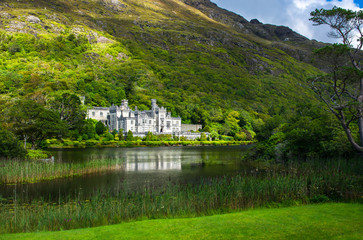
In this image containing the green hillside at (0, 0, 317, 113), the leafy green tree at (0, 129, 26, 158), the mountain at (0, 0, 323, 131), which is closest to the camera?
the leafy green tree at (0, 129, 26, 158)

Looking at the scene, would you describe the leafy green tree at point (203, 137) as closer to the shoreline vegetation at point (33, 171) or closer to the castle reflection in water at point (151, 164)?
the castle reflection in water at point (151, 164)

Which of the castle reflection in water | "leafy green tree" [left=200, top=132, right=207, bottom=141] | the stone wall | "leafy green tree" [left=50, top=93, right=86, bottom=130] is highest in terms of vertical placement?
"leafy green tree" [left=50, top=93, right=86, bottom=130]

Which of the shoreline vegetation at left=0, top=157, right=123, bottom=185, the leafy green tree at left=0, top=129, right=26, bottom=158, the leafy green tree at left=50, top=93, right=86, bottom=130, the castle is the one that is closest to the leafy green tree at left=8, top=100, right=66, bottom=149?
the leafy green tree at left=0, top=129, right=26, bottom=158

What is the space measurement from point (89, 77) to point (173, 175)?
274 feet

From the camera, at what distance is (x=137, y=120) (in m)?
77.3

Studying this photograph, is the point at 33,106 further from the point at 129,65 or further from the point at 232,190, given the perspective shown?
the point at 129,65

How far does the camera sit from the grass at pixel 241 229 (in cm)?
698

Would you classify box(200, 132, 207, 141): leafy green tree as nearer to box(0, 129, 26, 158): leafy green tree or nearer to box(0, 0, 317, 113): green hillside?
box(0, 0, 317, 113): green hillside

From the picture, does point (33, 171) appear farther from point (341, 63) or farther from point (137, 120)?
point (137, 120)

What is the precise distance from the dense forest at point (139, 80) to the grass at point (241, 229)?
7813 mm

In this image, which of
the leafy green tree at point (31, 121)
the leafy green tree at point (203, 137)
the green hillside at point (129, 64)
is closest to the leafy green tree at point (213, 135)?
the leafy green tree at point (203, 137)

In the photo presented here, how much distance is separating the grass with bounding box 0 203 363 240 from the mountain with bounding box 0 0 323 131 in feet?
184

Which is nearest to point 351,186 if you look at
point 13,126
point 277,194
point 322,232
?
point 277,194

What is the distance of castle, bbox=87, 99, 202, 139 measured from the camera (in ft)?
251
